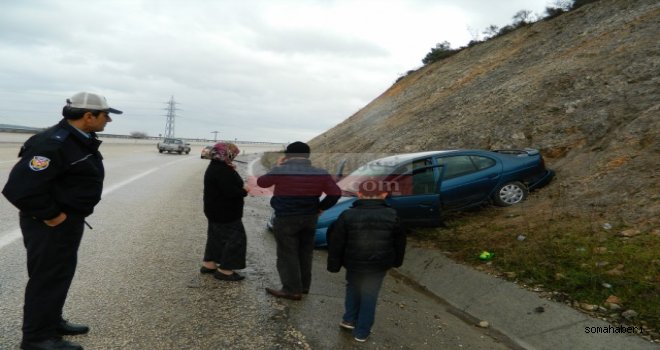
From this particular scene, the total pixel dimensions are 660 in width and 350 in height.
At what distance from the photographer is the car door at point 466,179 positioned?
800cm

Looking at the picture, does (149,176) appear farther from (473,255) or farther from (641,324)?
(641,324)

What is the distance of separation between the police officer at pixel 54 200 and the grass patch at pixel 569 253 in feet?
15.7

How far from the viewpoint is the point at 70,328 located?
360 centimetres

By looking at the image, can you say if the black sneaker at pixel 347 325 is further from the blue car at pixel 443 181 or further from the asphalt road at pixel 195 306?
the blue car at pixel 443 181

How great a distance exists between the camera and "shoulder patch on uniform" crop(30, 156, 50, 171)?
2994 millimetres

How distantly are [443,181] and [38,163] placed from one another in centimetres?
635


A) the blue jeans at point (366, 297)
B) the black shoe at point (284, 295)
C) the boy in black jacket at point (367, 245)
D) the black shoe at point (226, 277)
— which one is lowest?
the black shoe at point (284, 295)

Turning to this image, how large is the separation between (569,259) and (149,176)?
13738 mm

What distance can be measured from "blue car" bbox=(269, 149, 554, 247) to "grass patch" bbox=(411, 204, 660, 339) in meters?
0.41

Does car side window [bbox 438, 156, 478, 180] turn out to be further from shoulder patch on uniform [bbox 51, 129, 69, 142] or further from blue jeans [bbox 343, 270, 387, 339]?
shoulder patch on uniform [bbox 51, 129, 69, 142]

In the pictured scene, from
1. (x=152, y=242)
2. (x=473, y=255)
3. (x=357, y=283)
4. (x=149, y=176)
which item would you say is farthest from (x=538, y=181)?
(x=149, y=176)

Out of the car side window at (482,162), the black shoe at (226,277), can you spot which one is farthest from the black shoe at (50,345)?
the car side window at (482,162)

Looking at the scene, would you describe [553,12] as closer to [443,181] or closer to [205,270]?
[443,181]

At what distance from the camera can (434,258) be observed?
673 cm
